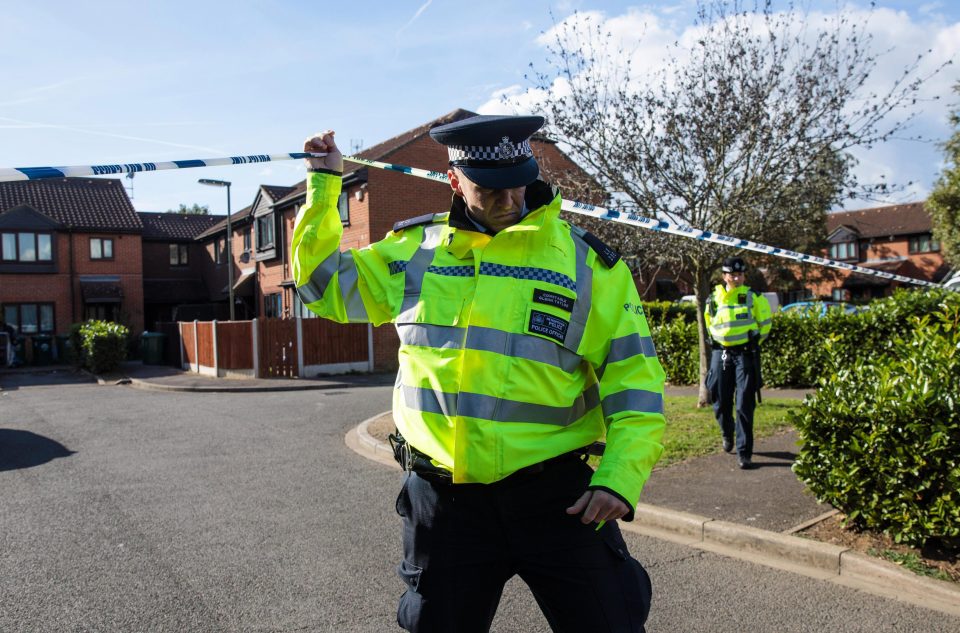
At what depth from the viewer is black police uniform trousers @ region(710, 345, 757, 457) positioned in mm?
7156

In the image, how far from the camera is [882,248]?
45594 millimetres

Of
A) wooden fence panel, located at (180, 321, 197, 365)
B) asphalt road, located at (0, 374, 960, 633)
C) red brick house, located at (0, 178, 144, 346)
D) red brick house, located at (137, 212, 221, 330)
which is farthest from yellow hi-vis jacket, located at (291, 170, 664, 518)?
red brick house, located at (137, 212, 221, 330)

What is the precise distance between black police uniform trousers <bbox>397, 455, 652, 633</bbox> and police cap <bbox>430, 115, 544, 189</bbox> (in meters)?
0.88

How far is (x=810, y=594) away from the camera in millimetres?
4270

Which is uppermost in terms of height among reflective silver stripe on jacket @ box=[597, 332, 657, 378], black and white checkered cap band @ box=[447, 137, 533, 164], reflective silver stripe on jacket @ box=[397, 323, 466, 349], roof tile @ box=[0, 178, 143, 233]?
roof tile @ box=[0, 178, 143, 233]

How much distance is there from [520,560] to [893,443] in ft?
11.5

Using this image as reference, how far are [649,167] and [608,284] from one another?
7.45 meters

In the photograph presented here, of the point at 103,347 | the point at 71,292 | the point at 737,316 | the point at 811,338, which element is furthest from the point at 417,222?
the point at 71,292

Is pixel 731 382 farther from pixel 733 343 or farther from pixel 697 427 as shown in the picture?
pixel 697 427

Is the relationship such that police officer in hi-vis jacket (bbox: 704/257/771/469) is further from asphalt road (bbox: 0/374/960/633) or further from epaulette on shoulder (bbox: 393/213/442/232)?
epaulette on shoulder (bbox: 393/213/442/232)

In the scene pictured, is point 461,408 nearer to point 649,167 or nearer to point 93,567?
point 93,567

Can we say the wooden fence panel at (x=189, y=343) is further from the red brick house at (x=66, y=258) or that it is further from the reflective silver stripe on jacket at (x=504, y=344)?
the reflective silver stripe on jacket at (x=504, y=344)

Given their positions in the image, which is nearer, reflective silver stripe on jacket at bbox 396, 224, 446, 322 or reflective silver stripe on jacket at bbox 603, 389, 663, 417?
reflective silver stripe on jacket at bbox 603, 389, 663, 417

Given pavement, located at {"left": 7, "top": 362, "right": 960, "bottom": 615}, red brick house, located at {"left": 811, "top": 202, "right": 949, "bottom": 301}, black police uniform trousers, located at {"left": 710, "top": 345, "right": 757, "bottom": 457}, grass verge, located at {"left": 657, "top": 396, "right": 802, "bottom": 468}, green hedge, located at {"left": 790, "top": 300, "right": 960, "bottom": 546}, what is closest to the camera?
pavement, located at {"left": 7, "top": 362, "right": 960, "bottom": 615}
